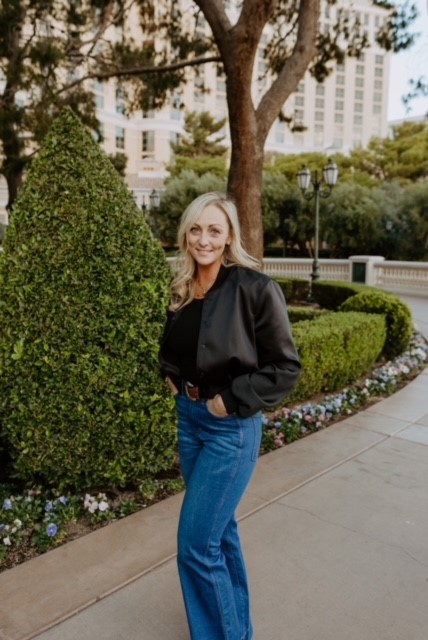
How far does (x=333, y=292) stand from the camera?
1266 cm

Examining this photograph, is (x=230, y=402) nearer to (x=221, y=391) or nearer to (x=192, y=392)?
(x=221, y=391)

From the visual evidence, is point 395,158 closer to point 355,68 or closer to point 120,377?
point 120,377

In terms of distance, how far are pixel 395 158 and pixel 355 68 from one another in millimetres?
80421

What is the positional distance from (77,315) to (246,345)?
1.33 meters

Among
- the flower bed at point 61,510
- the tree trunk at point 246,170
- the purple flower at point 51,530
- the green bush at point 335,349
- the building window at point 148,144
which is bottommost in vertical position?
the flower bed at point 61,510

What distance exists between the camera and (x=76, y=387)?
118 inches

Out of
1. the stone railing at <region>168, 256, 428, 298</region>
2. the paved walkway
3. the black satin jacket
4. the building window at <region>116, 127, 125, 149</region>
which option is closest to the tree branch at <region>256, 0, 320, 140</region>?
the paved walkway

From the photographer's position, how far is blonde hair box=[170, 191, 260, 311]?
2109mm

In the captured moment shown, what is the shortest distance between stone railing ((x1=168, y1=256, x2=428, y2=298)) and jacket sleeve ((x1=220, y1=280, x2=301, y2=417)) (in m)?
16.4

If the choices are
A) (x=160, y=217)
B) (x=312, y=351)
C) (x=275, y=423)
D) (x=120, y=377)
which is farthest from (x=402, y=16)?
(x=160, y=217)

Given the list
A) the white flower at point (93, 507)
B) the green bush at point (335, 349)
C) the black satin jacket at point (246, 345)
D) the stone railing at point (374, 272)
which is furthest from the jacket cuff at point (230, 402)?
the stone railing at point (374, 272)

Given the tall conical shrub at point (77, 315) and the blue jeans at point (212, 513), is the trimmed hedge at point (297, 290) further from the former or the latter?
the blue jeans at point (212, 513)

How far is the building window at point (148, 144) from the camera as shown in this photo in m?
68.0

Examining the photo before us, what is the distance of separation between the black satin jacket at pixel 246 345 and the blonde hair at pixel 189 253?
124mm
